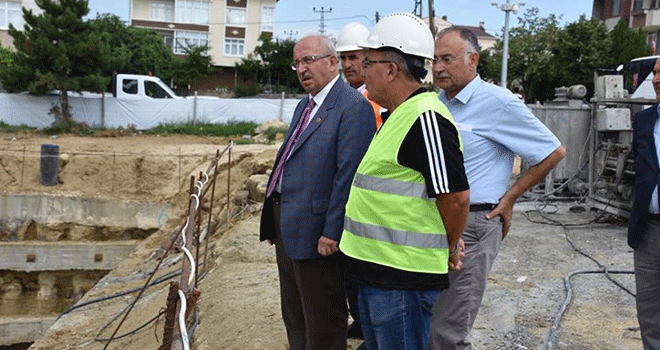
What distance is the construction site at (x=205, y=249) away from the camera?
548cm

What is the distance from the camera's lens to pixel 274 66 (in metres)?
44.7

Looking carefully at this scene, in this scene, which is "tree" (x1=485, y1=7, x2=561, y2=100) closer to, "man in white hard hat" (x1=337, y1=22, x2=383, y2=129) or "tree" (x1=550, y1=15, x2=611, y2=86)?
"tree" (x1=550, y1=15, x2=611, y2=86)

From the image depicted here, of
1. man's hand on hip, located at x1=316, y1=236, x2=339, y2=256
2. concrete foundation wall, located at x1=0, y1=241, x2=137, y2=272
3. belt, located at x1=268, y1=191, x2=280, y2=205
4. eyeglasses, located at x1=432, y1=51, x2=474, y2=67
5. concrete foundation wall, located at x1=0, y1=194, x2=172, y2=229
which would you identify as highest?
eyeglasses, located at x1=432, y1=51, x2=474, y2=67

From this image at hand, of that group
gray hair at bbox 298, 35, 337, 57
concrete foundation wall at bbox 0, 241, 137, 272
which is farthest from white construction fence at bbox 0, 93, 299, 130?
gray hair at bbox 298, 35, 337, 57

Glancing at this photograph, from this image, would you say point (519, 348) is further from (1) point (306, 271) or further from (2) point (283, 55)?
(2) point (283, 55)

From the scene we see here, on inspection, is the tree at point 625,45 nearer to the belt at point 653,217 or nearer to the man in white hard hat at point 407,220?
the belt at point 653,217

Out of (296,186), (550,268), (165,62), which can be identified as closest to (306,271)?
(296,186)

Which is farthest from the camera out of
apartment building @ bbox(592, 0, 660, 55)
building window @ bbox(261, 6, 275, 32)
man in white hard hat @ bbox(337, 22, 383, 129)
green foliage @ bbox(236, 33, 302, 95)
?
building window @ bbox(261, 6, 275, 32)

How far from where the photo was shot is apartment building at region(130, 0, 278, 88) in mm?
51281

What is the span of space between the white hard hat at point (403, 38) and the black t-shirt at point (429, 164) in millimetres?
349

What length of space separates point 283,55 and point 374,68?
138ft

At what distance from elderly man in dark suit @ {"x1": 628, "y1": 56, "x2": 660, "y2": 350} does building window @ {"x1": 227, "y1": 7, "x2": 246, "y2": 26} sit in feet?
163

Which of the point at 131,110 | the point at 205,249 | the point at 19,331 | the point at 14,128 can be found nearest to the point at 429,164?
the point at 205,249

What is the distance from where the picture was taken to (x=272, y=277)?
7.02m
